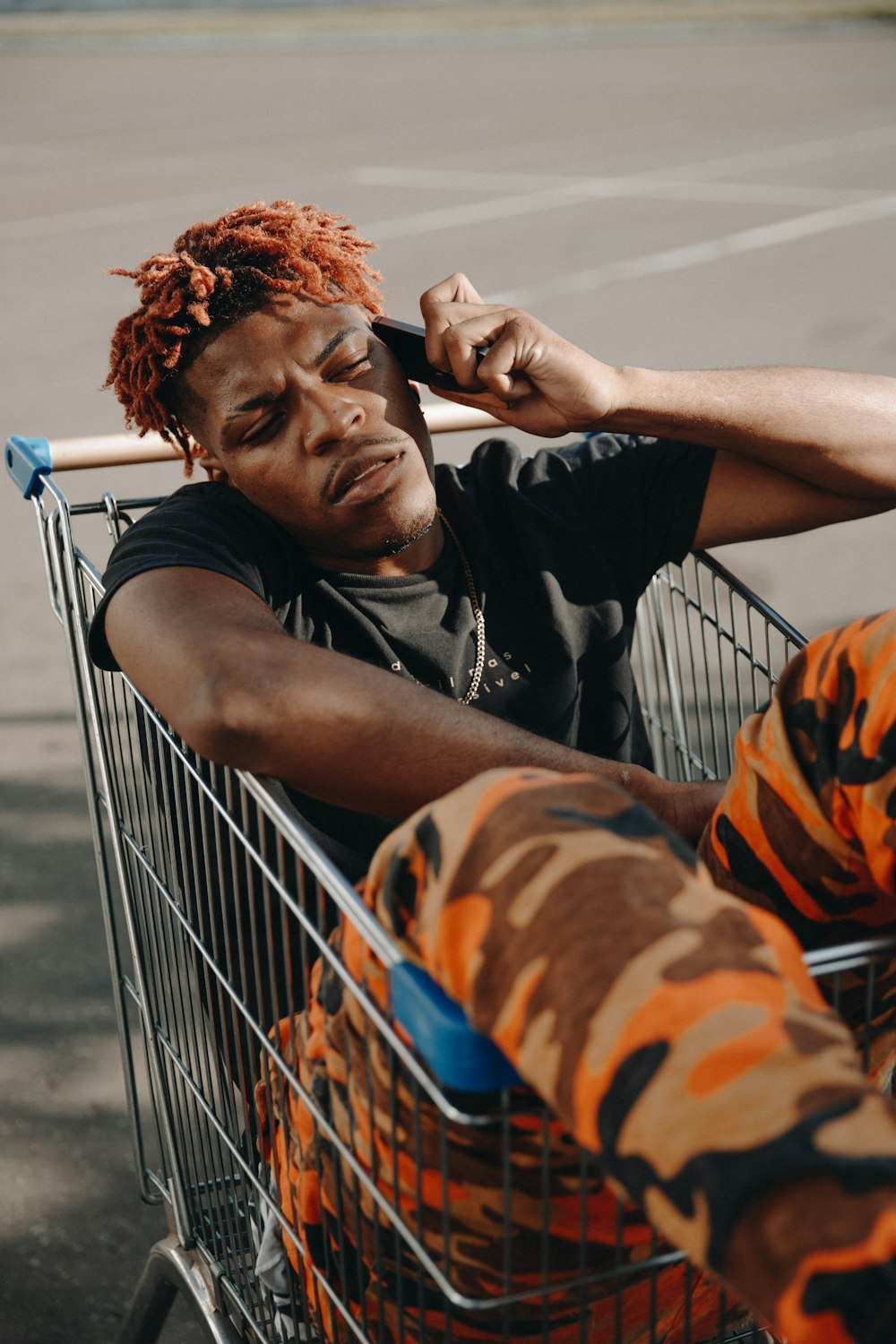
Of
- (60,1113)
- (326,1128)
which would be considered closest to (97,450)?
(326,1128)

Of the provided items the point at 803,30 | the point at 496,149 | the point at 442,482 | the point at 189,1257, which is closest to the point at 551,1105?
the point at 189,1257

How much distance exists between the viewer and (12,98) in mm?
14609

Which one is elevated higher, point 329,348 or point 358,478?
point 329,348

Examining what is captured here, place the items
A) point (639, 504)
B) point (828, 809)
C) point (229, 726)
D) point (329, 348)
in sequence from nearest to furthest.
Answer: point (828, 809) → point (229, 726) → point (329, 348) → point (639, 504)

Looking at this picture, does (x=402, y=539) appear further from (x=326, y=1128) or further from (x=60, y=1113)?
(x=60, y=1113)

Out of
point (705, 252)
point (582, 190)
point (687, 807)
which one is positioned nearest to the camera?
point (687, 807)

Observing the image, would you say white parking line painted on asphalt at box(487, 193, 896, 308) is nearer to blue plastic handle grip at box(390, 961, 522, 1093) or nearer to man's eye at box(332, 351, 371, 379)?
man's eye at box(332, 351, 371, 379)

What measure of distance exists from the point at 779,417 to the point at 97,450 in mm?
1015

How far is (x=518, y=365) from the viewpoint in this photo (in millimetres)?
2018

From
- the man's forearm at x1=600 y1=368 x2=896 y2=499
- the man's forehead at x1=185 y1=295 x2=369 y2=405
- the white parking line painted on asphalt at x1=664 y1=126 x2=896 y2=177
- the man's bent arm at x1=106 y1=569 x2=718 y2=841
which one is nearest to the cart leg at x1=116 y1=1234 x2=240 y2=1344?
the man's bent arm at x1=106 y1=569 x2=718 y2=841

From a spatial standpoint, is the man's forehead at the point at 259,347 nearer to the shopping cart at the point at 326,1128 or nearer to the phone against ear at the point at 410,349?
the phone against ear at the point at 410,349

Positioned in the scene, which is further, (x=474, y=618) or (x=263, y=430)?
(x=474, y=618)

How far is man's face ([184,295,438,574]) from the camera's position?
1.91 m

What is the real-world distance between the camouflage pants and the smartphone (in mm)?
936
